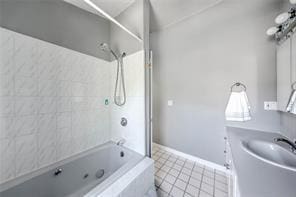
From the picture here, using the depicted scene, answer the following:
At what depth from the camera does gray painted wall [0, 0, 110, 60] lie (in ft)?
3.82

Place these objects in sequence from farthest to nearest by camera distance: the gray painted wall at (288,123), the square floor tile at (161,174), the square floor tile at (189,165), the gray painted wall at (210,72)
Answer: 1. the square floor tile at (189,165)
2. the square floor tile at (161,174)
3. the gray painted wall at (210,72)
4. the gray painted wall at (288,123)

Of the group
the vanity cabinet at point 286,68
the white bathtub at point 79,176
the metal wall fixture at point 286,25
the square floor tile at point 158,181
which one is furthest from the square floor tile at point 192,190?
the metal wall fixture at point 286,25

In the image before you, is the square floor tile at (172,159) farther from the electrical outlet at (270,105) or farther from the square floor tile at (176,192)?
the electrical outlet at (270,105)

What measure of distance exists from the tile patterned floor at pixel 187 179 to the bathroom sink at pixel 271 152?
78cm

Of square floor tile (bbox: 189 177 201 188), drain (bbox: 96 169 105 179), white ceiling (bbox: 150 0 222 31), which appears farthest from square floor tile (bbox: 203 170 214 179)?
white ceiling (bbox: 150 0 222 31)

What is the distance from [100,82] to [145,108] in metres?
0.97

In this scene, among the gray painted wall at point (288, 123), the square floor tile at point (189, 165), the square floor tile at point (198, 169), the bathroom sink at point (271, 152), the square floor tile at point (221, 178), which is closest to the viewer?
the bathroom sink at point (271, 152)

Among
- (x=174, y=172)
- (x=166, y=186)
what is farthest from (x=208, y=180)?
(x=166, y=186)

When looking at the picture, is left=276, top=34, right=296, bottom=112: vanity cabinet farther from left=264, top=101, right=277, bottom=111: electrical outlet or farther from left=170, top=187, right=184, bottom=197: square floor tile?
left=170, top=187, right=184, bottom=197: square floor tile

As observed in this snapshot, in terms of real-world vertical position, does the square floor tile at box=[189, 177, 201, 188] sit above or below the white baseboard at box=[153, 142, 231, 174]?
below

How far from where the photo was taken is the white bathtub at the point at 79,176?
1.09 metres

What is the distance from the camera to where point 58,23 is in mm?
1496

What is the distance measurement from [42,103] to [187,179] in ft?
7.19

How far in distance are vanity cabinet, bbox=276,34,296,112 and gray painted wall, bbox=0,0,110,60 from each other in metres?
2.36
